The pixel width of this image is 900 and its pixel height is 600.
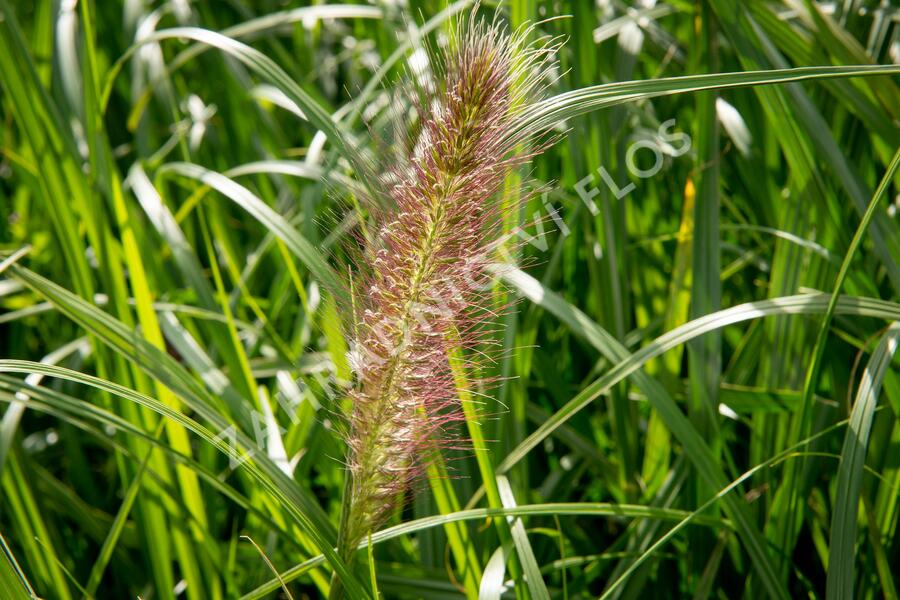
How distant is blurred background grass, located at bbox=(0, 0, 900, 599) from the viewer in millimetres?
963

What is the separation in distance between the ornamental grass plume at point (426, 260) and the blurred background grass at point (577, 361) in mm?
87

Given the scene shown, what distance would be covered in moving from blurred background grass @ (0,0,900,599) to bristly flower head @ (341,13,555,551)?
3.6 inches

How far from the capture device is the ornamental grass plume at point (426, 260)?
2.32 feet

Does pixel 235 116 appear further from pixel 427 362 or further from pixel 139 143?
pixel 427 362

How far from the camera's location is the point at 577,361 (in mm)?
1628

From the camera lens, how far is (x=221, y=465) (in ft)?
4.98

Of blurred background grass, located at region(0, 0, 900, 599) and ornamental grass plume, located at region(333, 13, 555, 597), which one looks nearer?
ornamental grass plume, located at region(333, 13, 555, 597)

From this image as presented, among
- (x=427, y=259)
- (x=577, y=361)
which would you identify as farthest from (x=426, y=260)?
(x=577, y=361)

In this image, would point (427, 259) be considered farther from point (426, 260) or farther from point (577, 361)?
point (577, 361)

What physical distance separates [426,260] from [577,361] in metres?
0.96

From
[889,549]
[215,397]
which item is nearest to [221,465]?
[215,397]

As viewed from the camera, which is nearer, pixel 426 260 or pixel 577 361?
pixel 426 260

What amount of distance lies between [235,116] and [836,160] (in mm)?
1517

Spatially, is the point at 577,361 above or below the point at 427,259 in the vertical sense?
below
